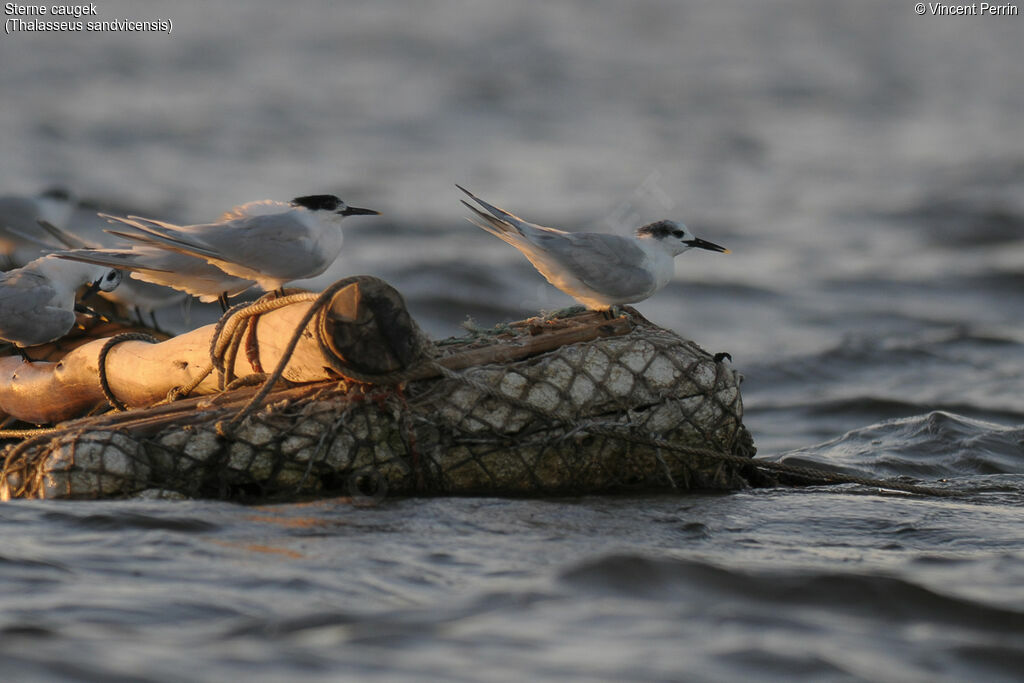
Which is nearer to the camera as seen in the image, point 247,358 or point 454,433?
point 454,433

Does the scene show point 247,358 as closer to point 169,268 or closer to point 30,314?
point 169,268

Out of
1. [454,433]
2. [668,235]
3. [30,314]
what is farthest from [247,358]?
[668,235]

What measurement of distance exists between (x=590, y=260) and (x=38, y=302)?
2968 mm

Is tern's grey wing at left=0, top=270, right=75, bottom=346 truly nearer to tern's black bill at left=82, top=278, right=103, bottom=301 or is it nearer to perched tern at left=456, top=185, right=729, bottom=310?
tern's black bill at left=82, top=278, right=103, bottom=301

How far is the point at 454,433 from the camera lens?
5.01 m

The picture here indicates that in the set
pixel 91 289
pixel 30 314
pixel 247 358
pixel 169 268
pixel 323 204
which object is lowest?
pixel 247 358

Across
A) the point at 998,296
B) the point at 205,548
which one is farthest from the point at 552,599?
the point at 998,296

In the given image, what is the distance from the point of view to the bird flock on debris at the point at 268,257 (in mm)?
5715

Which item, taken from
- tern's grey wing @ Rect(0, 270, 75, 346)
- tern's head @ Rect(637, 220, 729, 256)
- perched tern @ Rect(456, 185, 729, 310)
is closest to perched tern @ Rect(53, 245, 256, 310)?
tern's grey wing @ Rect(0, 270, 75, 346)

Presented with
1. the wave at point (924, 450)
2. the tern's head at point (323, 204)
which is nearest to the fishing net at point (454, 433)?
the tern's head at point (323, 204)

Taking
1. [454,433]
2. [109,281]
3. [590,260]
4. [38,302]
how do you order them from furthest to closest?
[109,281], [38,302], [590,260], [454,433]

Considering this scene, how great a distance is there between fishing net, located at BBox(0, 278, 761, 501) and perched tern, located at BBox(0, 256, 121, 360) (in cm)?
169

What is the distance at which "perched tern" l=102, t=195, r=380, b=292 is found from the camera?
18.5 ft

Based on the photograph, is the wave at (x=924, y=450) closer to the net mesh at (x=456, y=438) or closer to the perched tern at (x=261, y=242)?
the net mesh at (x=456, y=438)
